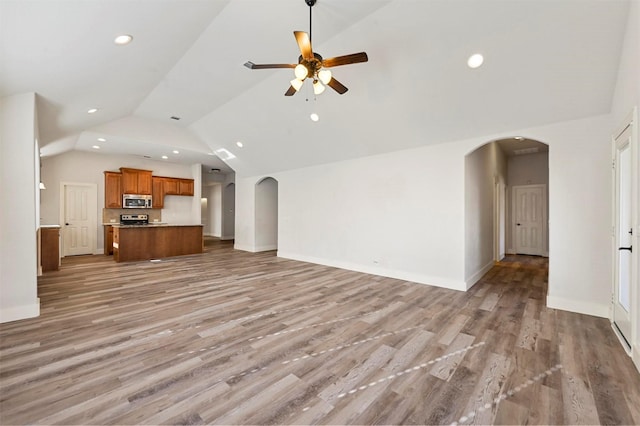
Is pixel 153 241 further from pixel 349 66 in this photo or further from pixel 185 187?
pixel 349 66

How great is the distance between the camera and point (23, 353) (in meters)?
2.42

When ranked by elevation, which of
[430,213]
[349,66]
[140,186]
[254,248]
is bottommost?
[254,248]

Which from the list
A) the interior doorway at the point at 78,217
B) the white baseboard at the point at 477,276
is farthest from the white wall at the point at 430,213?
the interior doorway at the point at 78,217

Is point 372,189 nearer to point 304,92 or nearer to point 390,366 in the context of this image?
point 304,92

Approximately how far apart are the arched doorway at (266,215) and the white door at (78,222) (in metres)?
4.95

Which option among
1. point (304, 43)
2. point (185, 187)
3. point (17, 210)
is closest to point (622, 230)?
point (304, 43)

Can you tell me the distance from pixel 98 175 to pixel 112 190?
60 centimetres

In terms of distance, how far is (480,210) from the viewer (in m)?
5.25

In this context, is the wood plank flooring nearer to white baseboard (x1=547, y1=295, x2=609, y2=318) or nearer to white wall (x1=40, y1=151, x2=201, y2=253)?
white baseboard (x1=547, y1=295, x2=609, y2=318)

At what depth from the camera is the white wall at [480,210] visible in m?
4.57

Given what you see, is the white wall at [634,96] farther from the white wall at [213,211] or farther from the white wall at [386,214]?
the white wall at [213,211]

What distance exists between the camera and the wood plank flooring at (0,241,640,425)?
1.73 metres

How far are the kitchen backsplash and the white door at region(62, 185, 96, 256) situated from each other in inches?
13.1

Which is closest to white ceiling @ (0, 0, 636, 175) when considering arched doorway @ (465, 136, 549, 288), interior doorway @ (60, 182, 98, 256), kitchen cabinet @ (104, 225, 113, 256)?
arched doorway @ (465, 136, 549, 288)
